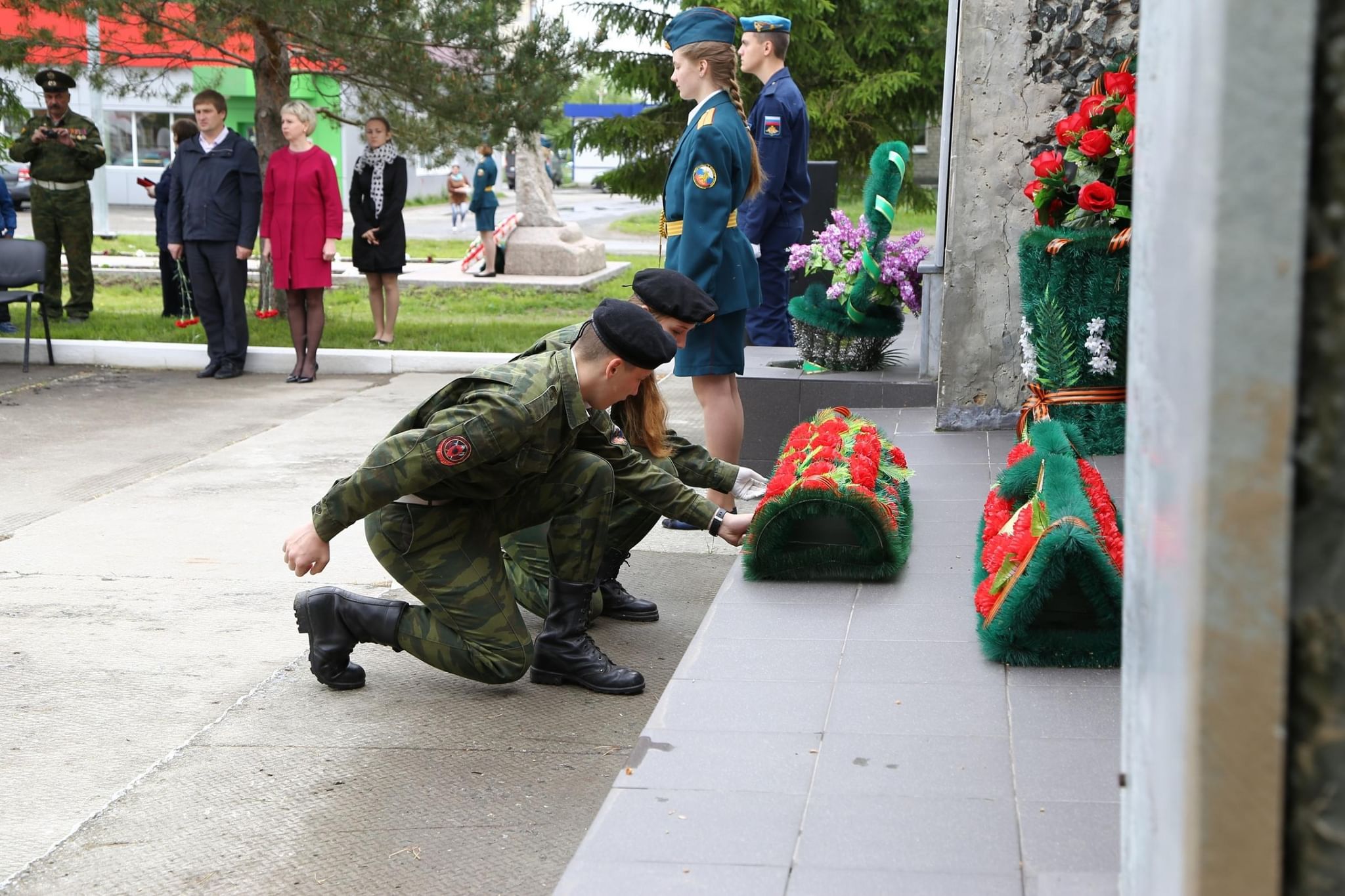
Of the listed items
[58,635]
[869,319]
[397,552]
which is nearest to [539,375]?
[397,552]

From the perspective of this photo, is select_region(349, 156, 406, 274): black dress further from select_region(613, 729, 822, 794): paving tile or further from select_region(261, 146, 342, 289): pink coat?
select_region(613, 729, 822, 794): paving tile

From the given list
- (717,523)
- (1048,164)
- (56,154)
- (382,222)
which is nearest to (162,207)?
(56,154)

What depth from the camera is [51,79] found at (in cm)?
1173

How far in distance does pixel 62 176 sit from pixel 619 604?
9429mm

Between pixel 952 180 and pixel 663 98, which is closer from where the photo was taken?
pixel 952 180

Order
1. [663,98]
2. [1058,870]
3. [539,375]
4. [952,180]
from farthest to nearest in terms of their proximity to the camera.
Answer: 1. [663,98]
2. [952,180]
3. [539,375]
4. [1058,870]

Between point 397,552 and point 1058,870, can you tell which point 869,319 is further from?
point 1058,870

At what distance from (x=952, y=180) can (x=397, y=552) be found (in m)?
3.12

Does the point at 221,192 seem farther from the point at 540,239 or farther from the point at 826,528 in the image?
the point at 540,239

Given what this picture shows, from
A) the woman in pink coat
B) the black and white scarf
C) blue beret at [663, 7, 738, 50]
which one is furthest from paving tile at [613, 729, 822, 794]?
the black and white scarf

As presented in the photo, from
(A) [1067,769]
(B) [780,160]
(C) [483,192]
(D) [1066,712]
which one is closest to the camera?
(A) [1067,769]

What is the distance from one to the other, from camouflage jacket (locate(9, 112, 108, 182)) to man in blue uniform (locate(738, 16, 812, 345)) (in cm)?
656

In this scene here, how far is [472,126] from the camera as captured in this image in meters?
11.8

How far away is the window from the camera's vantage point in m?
36.1
